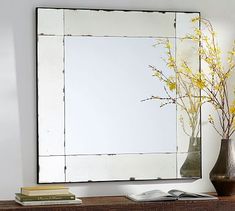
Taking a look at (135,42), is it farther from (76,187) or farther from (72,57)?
(76,187)

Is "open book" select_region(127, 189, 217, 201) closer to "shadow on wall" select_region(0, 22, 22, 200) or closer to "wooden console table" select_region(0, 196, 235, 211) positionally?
"wooden console table" select_region(0, 196, 235, 211)

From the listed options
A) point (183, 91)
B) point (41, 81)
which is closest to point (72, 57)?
point (41, 81)

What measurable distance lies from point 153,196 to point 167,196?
3.3 inches

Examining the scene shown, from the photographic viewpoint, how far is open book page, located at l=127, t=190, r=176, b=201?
3766 millimetres

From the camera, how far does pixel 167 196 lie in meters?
3.77

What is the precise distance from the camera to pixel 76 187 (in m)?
3.99

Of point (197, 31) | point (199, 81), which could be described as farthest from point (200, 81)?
point (197, 31)

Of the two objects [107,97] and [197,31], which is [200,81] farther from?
[107,97]

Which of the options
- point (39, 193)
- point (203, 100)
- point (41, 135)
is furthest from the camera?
point (203, 100)

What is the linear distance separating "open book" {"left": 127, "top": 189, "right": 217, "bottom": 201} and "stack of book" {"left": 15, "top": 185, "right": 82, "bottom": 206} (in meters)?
0.38

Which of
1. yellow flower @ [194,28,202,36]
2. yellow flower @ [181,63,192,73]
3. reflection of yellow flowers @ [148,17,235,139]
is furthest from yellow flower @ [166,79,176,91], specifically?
yellow flower @ [194,28,202,36]

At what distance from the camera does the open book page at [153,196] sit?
3766 millimetres

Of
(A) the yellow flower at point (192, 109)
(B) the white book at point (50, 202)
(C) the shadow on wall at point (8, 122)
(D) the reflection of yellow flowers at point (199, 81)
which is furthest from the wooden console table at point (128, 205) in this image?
(D) the reflection of yellow flowers at point (199, 81)

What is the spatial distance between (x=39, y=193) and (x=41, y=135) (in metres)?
0.42
